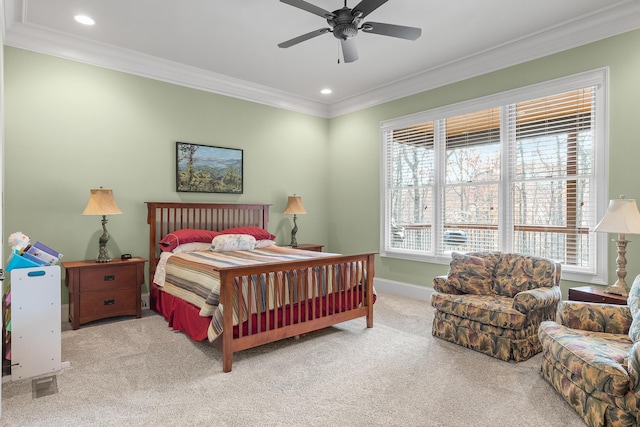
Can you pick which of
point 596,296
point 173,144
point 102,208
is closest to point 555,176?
point 596,296

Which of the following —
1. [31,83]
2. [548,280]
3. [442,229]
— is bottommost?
[548,280]

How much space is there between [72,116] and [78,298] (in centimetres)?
189

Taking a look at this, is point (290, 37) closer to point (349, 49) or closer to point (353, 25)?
point (349, 49)

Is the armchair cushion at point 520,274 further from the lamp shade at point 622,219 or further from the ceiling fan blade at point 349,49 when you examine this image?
the ceiling fan blade at point 349,49

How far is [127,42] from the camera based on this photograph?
12.7ft

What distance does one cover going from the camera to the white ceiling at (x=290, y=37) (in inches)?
126

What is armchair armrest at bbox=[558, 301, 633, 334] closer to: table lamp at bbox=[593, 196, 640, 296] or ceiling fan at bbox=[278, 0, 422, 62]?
table lamp at bbox=[593, 196, 640, 296]

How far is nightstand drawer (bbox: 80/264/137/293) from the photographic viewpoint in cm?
360

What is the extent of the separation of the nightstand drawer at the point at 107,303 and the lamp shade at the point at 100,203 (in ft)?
2.63

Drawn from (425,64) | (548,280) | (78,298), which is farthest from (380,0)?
(78,298)

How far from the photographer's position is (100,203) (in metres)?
3.71

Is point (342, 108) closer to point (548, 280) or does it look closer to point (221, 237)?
point (221, 237)

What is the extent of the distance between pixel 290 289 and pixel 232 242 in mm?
1505

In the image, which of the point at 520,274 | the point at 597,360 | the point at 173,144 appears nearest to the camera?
the point at 597,360
